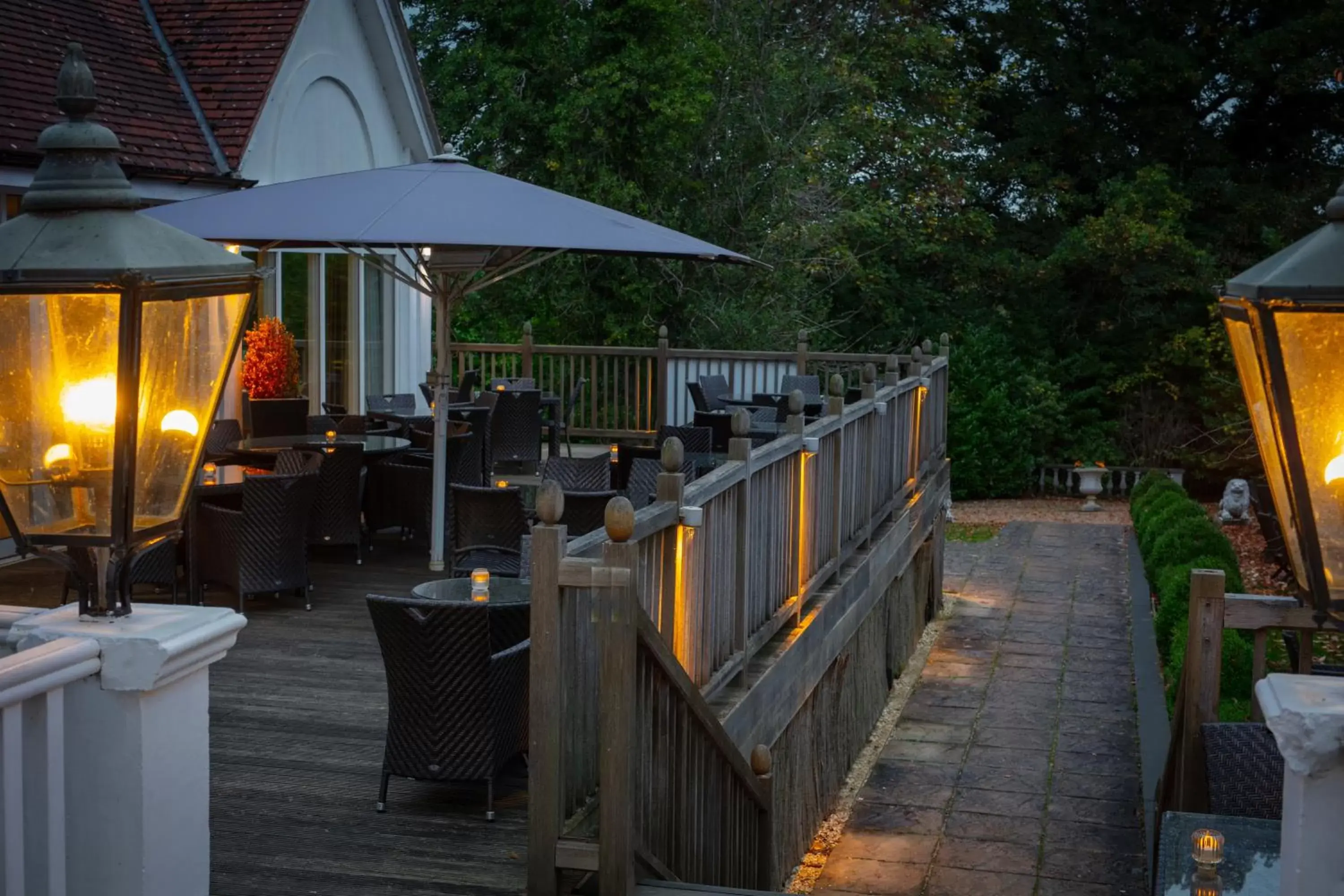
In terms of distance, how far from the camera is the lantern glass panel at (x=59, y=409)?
3039 mm

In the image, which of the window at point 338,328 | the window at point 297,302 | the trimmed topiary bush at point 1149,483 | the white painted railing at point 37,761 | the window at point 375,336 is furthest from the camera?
the trimmed topiary bush at point 1149,483

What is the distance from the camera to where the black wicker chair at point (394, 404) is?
13.6 m

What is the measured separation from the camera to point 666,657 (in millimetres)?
4785

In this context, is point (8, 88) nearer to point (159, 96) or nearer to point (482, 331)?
point (159, 96)

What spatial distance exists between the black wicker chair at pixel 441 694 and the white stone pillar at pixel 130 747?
7.62 ft

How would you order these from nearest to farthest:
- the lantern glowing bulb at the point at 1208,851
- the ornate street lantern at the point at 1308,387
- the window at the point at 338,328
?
the ornate street lantern at the point at 1308,387 → the lantern glowing bulb at the point at 1208,851 → the window at the point at 338,328

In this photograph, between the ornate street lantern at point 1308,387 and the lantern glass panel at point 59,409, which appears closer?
the ornate street lantern at point 1308,387

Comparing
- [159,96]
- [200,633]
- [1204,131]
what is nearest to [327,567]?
[159,96]

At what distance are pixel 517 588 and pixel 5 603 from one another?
3.86 meters

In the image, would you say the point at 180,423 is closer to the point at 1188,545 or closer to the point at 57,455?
the point at 57,455

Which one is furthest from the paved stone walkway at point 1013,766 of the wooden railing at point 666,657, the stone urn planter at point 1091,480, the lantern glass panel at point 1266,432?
the stone urn planter at point 1091,480

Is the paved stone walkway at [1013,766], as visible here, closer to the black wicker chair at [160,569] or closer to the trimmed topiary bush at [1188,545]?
the trimmed topiary bush at [1188,545]

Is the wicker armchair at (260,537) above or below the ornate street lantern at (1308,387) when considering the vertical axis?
below

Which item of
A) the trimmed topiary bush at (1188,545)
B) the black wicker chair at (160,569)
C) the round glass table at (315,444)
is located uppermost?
the round glass table at (315,444)
